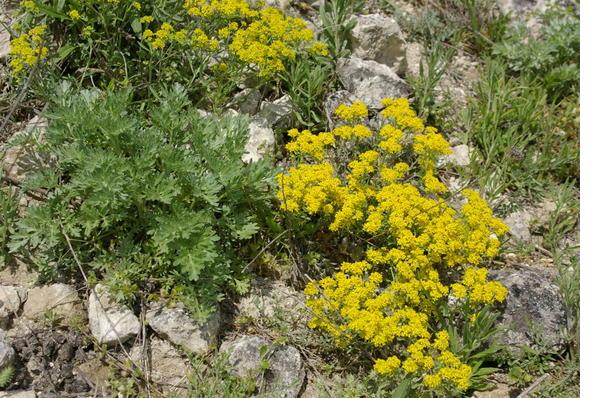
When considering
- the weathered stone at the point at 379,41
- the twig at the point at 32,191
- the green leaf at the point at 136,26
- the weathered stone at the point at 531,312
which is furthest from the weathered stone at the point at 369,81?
the twig at the point at 32,191

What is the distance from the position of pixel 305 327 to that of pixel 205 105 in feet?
6.97

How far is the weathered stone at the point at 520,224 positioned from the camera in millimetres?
5324

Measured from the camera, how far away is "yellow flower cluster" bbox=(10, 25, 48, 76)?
448cm

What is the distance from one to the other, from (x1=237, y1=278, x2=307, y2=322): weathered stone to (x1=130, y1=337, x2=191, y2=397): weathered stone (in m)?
0.55

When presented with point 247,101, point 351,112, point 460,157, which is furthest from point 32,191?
point 460,157

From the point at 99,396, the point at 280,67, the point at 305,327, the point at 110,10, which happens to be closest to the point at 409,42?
the point at 280,67

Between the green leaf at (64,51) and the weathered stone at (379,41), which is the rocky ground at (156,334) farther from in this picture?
Result: the weathered stone at (379,41)

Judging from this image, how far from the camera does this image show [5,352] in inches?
146

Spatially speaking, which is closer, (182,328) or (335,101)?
(182,328)

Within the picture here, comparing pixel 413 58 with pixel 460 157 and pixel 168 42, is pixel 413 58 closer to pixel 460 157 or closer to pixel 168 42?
pixel 460 157

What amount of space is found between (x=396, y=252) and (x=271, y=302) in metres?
0.97

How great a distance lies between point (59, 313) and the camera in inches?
162

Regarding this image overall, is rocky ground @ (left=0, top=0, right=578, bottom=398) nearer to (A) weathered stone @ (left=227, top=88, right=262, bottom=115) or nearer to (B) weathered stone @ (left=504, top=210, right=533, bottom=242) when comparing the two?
(B) weathered stone @ (left=504, top=210, right=533, bottom=242)

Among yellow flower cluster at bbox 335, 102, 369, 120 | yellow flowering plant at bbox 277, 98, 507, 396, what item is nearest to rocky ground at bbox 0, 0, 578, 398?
yellow flowering plant at bbox 277, 98, 507, 396
